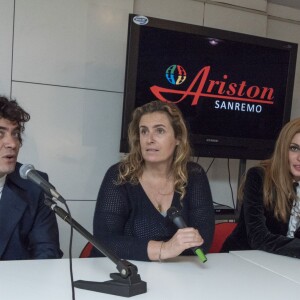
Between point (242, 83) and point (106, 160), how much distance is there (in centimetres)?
117

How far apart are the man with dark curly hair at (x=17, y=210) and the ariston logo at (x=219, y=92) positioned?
1211 millimetres

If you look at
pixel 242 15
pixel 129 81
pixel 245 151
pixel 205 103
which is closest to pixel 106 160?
pixel 129 81

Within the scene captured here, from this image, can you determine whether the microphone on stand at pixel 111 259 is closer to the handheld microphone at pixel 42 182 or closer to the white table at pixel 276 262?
the handheld microphone at pixel 42 182

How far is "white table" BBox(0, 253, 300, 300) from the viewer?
1188mm

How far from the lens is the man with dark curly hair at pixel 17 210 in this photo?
69.1 inches

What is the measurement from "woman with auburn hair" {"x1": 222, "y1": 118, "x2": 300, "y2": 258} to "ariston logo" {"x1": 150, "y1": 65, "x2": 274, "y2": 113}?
985 mm

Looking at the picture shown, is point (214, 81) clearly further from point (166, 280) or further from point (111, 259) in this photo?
point (111, 259)

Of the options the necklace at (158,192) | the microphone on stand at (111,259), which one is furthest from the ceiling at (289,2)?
the microphone on stand at (111,259)

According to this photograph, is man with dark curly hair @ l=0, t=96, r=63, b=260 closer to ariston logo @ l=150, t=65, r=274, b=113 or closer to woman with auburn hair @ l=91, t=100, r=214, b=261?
woman with auburn hair @ l=91, t=100, r=214, b=261

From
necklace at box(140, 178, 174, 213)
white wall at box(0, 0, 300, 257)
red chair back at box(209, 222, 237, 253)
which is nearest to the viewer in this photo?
necklace at box(140, 178, 174, 213)

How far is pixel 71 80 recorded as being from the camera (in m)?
2.90

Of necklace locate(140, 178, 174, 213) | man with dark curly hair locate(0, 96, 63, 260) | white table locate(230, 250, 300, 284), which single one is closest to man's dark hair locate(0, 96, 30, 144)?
man with dark curly hair locate(0, 96, 63, 260)

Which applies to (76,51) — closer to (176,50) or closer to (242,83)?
(176,50)

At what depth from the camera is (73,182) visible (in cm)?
294
